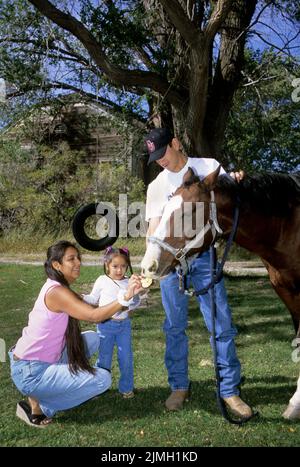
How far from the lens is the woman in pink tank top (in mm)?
3381

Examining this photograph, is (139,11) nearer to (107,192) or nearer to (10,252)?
(107,192)

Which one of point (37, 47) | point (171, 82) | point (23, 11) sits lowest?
point (171, 82)

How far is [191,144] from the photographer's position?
7.99m

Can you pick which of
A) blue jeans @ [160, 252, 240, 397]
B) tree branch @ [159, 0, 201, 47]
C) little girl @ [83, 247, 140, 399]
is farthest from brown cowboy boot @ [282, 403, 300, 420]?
tree branch @ [159, 0, 201, 47]

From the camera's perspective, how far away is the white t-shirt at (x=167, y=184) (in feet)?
11.1

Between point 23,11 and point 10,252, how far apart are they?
9316mm

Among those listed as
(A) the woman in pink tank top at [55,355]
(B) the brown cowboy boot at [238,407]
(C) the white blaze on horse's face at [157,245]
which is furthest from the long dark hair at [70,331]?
(B) the brown cowboy boot at [238,407]

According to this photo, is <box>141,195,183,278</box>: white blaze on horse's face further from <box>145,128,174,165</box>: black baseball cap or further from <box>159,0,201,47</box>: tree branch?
<box>159,0,201,47</box>: tree branch

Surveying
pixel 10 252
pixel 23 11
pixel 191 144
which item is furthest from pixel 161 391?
pixel 10 252

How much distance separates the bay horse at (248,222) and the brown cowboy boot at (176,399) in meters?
1.20

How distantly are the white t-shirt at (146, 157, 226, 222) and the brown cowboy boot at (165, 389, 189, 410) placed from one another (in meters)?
1.56

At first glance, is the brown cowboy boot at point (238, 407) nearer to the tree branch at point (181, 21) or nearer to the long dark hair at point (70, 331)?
the long dark hair at point (70, 331)

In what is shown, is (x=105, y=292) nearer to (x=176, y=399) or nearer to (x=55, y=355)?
(x=55, y=355)

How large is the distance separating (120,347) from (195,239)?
5.50 ft
